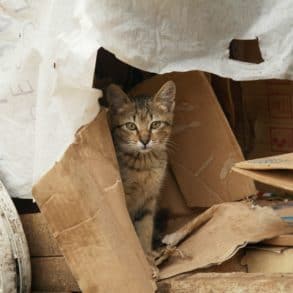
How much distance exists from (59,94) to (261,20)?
0.68m

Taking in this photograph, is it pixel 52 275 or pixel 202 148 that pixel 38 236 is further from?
pixel 202 148

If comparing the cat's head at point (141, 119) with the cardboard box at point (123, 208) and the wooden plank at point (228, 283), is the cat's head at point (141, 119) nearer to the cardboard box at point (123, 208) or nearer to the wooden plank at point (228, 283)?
the cardboard box at point (123, 208)

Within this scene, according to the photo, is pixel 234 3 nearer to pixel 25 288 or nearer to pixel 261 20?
pixel 261 20

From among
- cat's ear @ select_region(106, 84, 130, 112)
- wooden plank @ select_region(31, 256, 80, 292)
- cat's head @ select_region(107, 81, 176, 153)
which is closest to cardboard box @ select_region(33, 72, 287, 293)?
cat's head @ select_region(107, 81, 176, 153)

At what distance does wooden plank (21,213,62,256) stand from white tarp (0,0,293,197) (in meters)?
0.33

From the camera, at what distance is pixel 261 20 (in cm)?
224

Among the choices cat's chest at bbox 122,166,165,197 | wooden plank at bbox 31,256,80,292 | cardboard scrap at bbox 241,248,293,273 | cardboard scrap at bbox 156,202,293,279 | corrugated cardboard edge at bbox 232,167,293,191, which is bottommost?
wooden plank at bbox 31,256,80,292

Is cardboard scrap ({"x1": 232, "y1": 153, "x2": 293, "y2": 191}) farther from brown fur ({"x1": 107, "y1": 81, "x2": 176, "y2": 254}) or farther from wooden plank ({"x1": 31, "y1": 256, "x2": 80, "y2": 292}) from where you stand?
wooden plank ({"x1": 31, "y1": 256, "x2": 80, "y2": 292})

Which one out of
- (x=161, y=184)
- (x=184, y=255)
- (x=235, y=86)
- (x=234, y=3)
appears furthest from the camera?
(x=235, y=86)

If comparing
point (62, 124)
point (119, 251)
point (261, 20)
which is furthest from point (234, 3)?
point (119, 251)

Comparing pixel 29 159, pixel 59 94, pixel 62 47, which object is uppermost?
pixel 62 47

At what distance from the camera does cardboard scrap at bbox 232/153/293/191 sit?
7.19 feet

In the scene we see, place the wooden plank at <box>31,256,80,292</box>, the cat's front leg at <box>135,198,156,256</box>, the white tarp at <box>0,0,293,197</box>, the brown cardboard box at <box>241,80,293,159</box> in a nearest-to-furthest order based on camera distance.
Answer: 1. the white tarp at <box>0,0,293,197</box>
2. the wooden plank at <box>31,256,80,292</box>
3. the cat's front leg at <box>135,198,156,256</box>
4. the brown cardboard box at <box>241,80,293,159</box>

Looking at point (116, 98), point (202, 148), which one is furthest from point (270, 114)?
point (116, 98)
